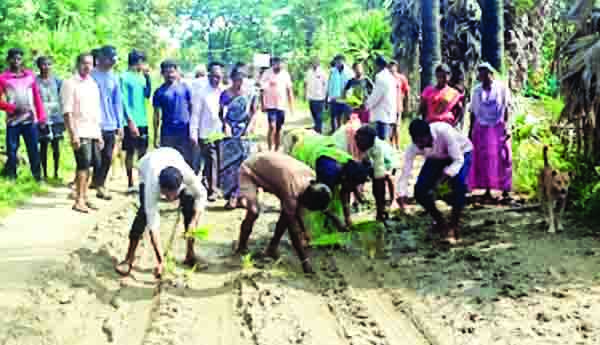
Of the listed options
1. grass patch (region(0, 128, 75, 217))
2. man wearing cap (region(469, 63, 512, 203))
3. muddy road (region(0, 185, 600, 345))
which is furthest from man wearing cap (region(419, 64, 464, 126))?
grass patch (region(0, 128, 75, 217))

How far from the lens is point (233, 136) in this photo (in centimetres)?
1034

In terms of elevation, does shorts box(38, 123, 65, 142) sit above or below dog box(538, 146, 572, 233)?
above

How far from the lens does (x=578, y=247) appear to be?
770cm

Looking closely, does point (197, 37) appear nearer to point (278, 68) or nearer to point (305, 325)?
point (278, 68)

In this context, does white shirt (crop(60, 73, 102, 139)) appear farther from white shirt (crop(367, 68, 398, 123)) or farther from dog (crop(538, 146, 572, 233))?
dog (crop(538, 146, 572, 233))

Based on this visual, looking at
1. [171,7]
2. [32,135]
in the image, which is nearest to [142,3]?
[171,7]

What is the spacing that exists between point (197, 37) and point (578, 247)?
56.8 meters

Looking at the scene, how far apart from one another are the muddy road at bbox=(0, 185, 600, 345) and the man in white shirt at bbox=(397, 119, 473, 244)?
0.38 metres

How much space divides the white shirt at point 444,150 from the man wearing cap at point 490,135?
1.34 meters

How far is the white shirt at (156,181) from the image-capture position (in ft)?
22.2

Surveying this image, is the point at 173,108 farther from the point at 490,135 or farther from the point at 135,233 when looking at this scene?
the point at 490,135

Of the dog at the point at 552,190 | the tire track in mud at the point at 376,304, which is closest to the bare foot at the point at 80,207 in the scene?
the tire track in mud at the point at 376,304

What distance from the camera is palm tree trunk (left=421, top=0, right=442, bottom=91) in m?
12.7

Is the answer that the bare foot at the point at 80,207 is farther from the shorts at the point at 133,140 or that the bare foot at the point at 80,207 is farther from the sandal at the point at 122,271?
the sandal at the point at 122,271
